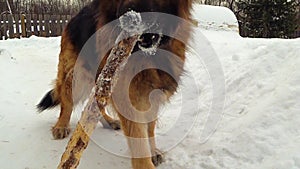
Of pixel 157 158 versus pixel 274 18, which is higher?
pixel 157 158

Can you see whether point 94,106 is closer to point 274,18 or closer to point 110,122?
point 110,122

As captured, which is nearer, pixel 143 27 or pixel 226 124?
pixel 143 27

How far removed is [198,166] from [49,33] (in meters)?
12.4

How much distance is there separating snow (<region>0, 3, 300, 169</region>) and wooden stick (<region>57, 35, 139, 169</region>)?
2.46 feet

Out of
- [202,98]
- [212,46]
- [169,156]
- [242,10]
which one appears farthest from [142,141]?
[242,10]

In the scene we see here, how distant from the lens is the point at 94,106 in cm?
180

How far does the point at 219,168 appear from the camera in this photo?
224 centimetres

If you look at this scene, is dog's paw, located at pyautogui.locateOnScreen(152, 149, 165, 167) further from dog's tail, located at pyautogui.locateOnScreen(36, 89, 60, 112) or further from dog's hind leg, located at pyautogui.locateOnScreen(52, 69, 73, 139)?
dog's tail, located at pyautogui.locateOnScreen(36, 89, 60, 112)

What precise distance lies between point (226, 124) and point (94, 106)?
147cm

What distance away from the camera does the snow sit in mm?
2309

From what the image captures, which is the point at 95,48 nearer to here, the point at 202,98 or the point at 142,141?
the point at 142,141

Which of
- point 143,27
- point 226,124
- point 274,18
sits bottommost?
point 274,18

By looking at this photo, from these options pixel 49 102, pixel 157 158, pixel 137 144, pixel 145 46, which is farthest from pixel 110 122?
pixel 145 46

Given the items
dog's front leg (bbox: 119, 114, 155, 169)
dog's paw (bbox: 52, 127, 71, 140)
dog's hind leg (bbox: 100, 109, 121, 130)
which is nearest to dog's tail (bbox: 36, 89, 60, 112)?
dog's paw (bbox: 52, 127, 71, 140)
